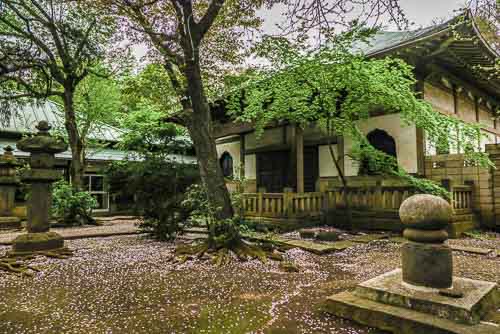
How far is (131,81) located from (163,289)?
7224mm

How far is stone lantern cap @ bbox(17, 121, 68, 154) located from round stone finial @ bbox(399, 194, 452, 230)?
582 cm

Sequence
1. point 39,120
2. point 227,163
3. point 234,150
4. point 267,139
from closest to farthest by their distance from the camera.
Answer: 1. point 267,139
2. point 234,150
3. point 227,163
4. point 39,120

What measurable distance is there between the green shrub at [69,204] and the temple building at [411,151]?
230 inches

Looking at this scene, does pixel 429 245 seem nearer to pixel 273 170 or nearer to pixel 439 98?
pixel 439 98

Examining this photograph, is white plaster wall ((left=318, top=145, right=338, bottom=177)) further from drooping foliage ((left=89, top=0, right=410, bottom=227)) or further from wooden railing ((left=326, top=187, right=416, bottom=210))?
drooping foliage ((left=89, top=0, right=410, bottom=227))

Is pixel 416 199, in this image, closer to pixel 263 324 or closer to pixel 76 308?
pixel 263 324

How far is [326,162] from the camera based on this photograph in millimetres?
9453

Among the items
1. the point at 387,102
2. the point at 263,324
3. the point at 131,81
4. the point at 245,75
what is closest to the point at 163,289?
the point at 263,324

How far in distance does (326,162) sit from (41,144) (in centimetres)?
729

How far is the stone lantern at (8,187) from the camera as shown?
32.1 ft

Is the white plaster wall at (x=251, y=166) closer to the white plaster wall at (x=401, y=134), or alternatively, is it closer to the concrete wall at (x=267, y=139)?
the concrete wall at (x=267, y=139)

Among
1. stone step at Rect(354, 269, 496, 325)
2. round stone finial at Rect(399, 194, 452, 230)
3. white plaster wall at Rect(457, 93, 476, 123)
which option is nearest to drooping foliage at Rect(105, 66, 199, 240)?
stone step at Rect(354, 269, 496, 325)

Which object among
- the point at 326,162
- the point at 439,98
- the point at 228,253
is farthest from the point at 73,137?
the point at 439,98

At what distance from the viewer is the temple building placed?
268 inches
